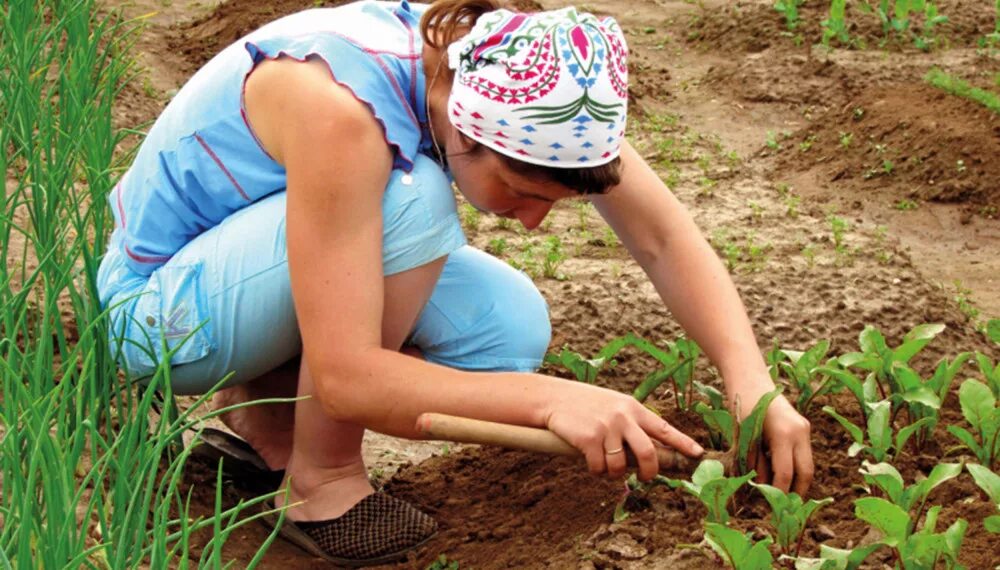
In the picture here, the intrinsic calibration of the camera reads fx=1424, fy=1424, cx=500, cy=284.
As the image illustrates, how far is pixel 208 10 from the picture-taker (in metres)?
6.17

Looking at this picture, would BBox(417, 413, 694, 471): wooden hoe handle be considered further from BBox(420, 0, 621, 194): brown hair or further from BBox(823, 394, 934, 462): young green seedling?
BBox(823, 394, 934, 462): young green seedling

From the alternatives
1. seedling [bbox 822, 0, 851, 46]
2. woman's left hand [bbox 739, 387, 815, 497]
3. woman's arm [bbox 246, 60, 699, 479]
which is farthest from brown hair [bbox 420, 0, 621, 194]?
seedling [bbox 822, 0, 851, 46]

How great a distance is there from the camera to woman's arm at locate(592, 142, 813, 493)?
222 cm

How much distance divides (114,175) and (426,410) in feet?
3.38

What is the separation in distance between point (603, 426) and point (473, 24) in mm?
629

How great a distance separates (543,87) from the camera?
1894mm

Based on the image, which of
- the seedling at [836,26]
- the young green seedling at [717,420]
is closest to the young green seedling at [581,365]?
the young green seedling at [717,420]

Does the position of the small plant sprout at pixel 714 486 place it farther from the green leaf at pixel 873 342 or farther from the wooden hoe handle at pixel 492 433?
the green leaf at pixel 873 342

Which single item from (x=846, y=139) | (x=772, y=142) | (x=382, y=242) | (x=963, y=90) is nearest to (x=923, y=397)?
(x=382, y=242)

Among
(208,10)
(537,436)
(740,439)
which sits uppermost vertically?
(537,436)

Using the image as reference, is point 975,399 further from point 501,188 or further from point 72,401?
point 72,401

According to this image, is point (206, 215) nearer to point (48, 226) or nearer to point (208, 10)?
point (48, 226)

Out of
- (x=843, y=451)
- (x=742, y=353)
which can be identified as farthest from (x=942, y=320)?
(x=742, y=353)

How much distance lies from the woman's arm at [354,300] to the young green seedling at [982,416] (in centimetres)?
50
